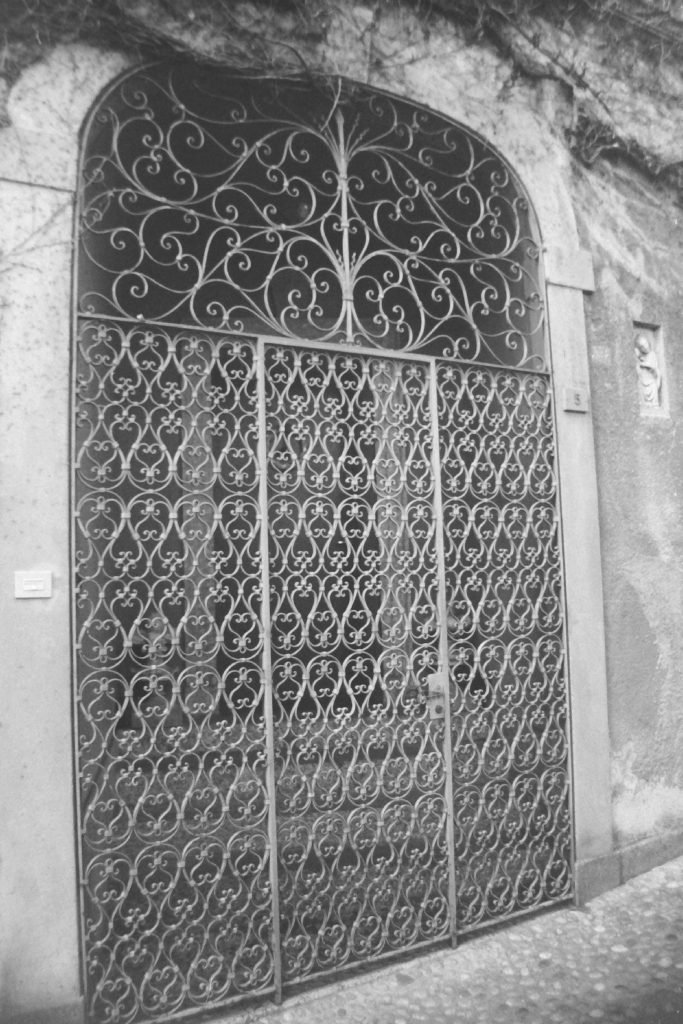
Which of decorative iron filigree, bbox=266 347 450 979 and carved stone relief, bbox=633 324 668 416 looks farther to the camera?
carved stone relief, bbox=633 324 668 416

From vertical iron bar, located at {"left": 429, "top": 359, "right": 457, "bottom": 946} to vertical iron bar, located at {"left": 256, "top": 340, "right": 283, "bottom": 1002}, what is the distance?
0.96 m

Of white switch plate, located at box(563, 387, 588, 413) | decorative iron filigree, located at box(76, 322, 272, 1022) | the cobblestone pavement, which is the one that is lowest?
the cobblestone pavement

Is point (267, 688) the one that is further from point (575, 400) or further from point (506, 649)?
point (575, 400)

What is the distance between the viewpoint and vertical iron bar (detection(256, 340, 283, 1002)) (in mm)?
3932

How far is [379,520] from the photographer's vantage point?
15.0ft

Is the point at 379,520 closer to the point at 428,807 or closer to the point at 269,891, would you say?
the point at 428,807

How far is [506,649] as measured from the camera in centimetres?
478

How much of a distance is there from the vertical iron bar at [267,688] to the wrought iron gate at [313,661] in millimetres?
13

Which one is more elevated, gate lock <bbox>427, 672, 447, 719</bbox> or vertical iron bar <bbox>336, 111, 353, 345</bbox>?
vertical iron bar <bbox>336, 111, 353, 345</bbox>

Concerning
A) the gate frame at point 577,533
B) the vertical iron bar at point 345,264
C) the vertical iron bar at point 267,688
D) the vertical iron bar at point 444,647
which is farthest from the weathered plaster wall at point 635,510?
the vertical iron bar at point 267,688

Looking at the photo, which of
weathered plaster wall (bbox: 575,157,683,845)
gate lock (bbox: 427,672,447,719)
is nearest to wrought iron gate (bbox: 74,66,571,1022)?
gate lock (bbox: 427,672,447,719)

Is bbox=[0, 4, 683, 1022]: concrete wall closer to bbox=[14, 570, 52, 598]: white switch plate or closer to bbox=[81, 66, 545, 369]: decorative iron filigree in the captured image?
bbox=[14, 570, 52, 598]: white switch plate

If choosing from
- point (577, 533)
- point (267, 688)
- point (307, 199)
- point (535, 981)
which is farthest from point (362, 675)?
point (307, 199)

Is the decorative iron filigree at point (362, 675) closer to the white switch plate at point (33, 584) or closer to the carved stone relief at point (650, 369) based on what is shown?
the white switch plate at point (33, 584)
